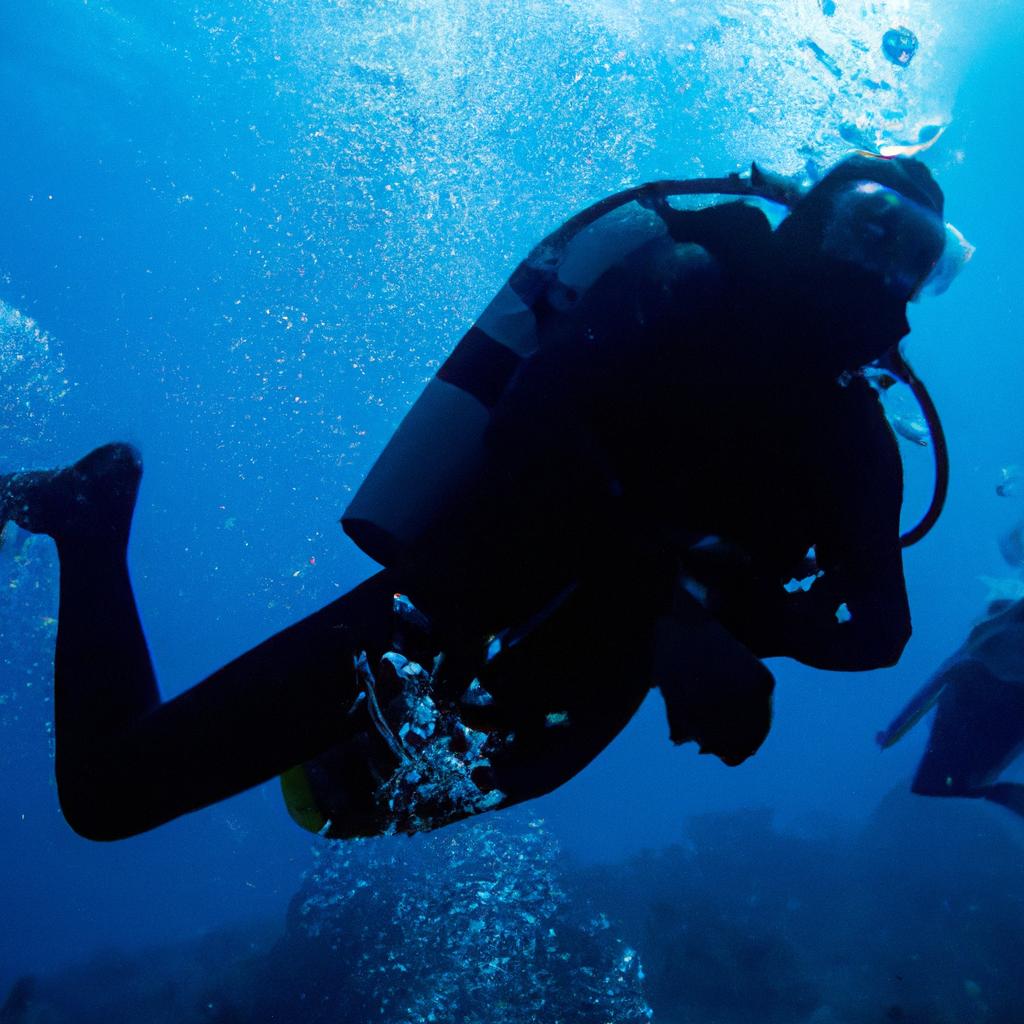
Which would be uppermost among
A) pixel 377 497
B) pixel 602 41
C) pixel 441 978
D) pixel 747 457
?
pixel 602 41

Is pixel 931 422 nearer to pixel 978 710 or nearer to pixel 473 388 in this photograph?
pixel 473 388

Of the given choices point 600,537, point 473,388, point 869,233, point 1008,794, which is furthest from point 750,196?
point 1008,794

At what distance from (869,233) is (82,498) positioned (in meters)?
2.03

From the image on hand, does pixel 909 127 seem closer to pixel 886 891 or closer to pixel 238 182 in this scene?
pixel 886 891

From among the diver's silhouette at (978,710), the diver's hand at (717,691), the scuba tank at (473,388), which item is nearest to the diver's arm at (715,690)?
the diver's hand at (717,691)

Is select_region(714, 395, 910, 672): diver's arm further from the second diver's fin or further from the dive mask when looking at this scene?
the second diver's fin

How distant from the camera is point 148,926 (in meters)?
41.2

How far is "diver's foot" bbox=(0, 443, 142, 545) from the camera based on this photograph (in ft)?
6.00

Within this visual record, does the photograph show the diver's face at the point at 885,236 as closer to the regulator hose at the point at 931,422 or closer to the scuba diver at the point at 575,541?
the scuba diver at the point at 575,541

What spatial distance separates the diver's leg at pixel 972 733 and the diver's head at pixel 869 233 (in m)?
2.57

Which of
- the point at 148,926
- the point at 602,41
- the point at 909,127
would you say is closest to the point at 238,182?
the point at 602,41

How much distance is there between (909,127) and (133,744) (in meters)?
19.5

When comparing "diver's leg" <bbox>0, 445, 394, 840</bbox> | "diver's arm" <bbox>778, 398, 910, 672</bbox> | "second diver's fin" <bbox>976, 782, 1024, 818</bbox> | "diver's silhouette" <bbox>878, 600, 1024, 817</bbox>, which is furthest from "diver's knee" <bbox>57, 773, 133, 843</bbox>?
"diver's silhouette" <bbox>878, 600, 1024, 817</bbox>

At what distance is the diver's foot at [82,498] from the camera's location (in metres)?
1.83
